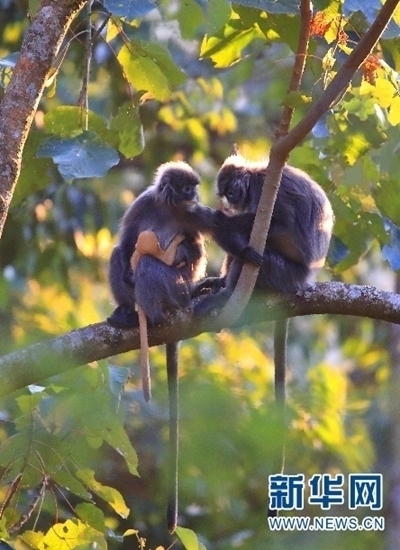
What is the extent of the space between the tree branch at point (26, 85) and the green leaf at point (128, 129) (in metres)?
0.88

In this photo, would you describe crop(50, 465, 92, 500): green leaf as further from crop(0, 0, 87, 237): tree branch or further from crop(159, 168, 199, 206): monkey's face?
crop(159, 168, 199, 206): monkey's face

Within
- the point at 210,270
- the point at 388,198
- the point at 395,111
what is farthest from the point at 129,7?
the point at 210,270

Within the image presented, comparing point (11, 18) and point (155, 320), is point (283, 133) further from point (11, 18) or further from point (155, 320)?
point (11, 18)

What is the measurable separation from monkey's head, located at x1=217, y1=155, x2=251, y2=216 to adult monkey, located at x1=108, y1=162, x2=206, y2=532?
0.54 ft

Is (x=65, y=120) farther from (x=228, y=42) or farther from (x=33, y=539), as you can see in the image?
(x=33, y=539)

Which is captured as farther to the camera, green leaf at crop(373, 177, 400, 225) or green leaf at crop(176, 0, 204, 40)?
green leaf at crop(373, 177, 400, 225)

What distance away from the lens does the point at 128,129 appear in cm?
396

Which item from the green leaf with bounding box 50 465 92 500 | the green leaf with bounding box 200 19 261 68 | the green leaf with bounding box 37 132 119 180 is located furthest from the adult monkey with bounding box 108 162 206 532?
the green leaf with bounding box 50 465 92 500

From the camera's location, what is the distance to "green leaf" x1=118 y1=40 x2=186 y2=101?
379 centimetres

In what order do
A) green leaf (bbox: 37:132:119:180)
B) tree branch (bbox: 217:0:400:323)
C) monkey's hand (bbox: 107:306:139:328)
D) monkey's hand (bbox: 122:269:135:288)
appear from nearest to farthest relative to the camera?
tree branch (bbox: 217:0:400:323)
green leaf (bbox: 37:132:119:180)
monkey's hand (bbox: 107:306:139:328)
monkey's hand (bbox: 122:269:135:288)

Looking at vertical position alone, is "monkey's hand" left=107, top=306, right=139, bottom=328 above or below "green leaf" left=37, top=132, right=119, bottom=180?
below

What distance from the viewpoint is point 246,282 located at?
323 centimetres

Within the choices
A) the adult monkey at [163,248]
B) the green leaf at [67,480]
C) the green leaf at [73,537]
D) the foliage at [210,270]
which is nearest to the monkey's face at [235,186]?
the adult monkey at [163,248]

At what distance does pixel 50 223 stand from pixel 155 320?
2.92 meters
